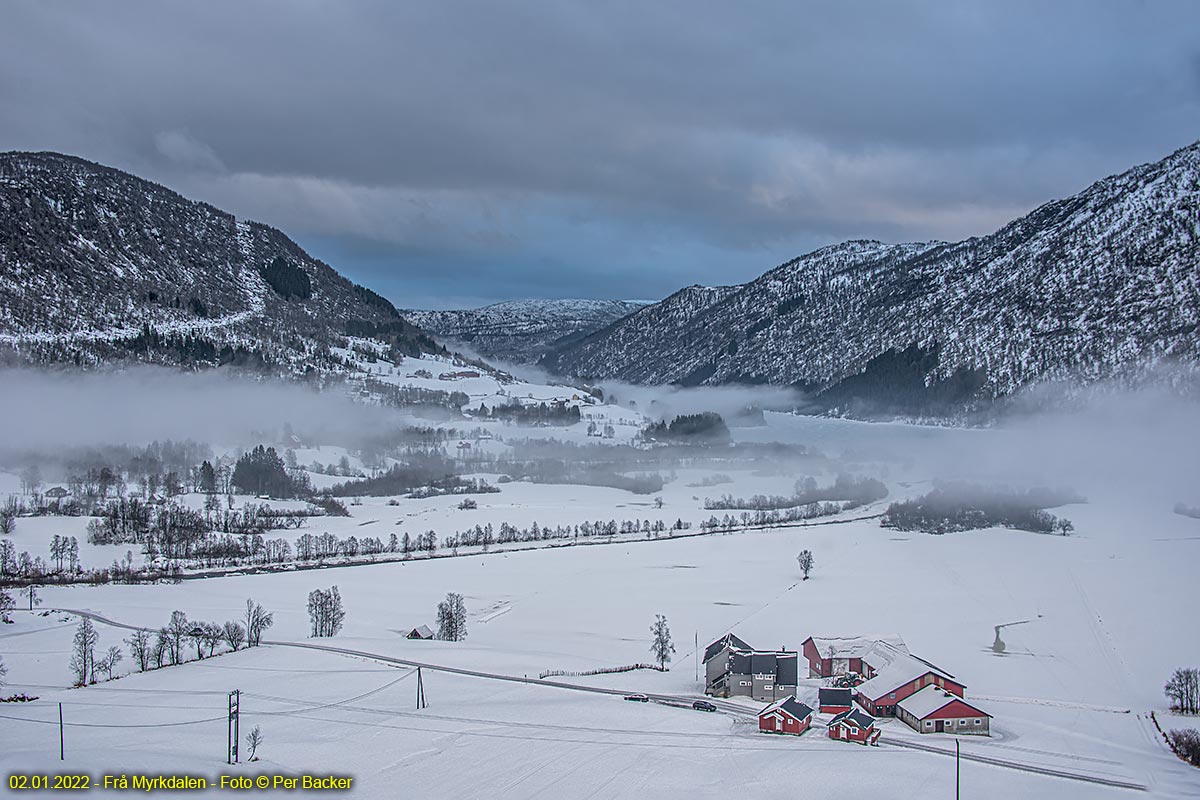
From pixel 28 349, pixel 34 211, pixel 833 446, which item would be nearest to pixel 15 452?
pixel 28 349

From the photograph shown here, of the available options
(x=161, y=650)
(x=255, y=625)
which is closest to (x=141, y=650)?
(x=161, y=650)

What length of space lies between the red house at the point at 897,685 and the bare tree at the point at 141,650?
35808 millimetres

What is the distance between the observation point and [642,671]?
49.4 m

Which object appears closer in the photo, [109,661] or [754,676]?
[754,676]

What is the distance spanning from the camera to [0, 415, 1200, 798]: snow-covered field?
105 ft

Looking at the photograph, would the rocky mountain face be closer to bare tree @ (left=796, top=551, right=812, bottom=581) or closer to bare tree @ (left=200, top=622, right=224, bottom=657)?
bare tree @ (left=200, top=622, right=224, bottom=657)

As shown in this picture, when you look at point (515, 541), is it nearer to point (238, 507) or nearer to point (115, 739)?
point (238, 507)

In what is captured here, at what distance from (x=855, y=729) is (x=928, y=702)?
4.88 metres

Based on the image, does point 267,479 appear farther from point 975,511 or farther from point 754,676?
point 754,676

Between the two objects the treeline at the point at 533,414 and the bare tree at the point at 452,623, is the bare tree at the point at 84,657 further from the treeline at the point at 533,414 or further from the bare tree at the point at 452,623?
the treeline at the point at 533,414

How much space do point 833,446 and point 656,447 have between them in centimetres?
3857

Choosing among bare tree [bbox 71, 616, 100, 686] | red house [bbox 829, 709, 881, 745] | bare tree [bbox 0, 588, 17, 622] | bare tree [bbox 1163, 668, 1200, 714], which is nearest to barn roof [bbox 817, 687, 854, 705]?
red house [bbox 829, 709, 881, 745]

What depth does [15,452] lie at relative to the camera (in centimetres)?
13062

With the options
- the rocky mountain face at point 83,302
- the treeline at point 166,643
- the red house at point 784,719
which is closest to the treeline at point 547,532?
the treeline at point 166,643
